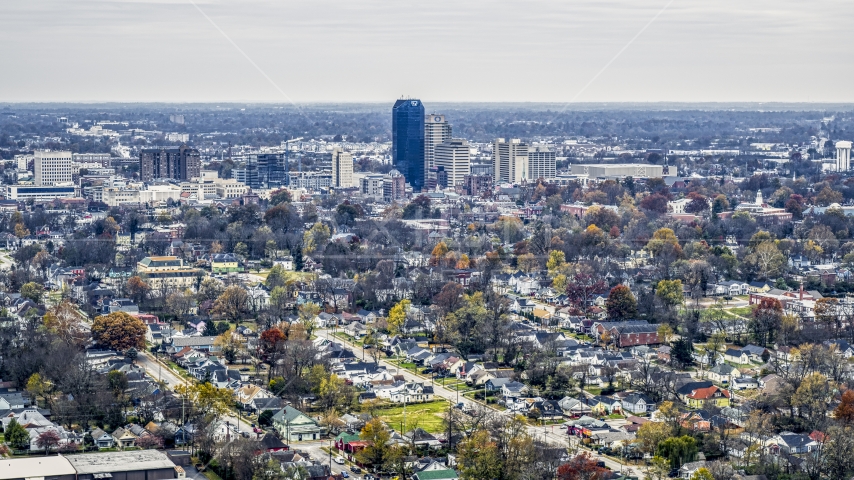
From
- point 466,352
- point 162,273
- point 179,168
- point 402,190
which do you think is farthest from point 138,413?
point 179,168

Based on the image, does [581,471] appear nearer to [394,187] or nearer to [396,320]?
[396,320]

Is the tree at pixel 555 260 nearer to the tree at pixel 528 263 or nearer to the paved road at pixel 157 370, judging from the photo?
the tree at pixel 528 263

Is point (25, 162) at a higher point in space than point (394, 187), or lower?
higher

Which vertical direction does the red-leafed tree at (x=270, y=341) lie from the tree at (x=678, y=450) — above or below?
above

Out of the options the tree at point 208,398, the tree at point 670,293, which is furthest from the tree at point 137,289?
the tree at point 670,293

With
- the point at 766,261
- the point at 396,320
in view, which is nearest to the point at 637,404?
the point at 396,320
